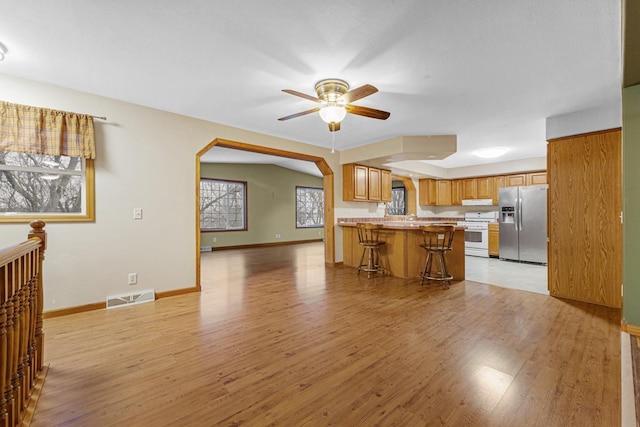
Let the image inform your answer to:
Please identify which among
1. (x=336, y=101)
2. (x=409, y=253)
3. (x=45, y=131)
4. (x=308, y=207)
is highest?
(x=336, y=101)

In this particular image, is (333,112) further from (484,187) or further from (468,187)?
(468,187)

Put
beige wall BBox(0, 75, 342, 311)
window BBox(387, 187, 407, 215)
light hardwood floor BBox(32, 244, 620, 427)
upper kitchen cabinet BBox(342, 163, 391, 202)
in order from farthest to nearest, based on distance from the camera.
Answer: window BBox(387, 187, 407, 215) < upper kitchen cabinet BBox(342, 163, 391, 202) < beige wall BBox(0, 75, 342, 311) < light hardwood floor BBox(32, 244, 620, 427)

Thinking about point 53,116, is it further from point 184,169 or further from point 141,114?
point 184,169

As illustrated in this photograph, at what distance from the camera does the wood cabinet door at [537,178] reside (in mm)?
6336

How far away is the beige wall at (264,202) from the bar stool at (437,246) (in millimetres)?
5631

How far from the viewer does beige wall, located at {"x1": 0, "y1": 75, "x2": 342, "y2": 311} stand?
9.51 ft

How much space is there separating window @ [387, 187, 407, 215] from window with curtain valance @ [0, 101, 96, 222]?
7.54m

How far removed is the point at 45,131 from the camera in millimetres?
2779

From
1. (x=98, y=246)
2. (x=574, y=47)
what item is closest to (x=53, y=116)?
(x=98, y=246)

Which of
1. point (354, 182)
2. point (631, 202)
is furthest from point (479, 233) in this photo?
point (631, 202)

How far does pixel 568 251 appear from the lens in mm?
3479

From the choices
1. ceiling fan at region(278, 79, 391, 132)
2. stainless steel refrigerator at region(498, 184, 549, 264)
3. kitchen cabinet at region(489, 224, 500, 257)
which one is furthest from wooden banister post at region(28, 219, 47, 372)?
kitchen cabinet at region(489, 224, 500, 257)

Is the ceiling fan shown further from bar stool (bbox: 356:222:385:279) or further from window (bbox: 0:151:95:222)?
window (bbox: 0:151:95:222)

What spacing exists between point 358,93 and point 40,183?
337 centimetres
